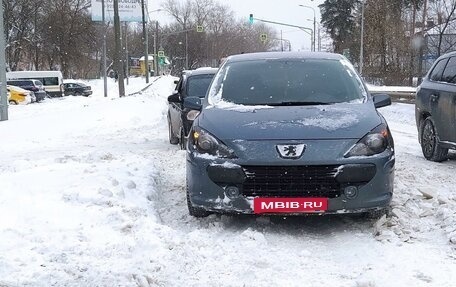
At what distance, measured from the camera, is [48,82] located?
145ft

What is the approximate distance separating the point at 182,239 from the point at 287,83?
2.12m

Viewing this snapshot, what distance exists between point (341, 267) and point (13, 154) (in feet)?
23.9

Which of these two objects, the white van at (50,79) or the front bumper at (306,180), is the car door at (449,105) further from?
the white van at (50,79)

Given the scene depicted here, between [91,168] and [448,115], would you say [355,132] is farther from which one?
[448,115]

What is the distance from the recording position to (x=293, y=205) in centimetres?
462

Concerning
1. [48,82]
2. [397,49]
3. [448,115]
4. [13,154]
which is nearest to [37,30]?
[48,82]

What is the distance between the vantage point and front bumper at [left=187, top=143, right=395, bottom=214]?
15.1 feet

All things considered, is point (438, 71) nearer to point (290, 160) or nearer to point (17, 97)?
point (290, 160)

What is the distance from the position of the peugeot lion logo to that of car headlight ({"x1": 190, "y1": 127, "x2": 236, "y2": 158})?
0.39 metres

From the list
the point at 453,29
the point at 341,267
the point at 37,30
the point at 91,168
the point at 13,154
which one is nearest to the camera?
the point at 341,267

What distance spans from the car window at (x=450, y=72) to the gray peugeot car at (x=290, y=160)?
359cm

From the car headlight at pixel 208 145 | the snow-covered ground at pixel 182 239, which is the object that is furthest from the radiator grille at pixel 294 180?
the snow-covered ground at pixel 182 239

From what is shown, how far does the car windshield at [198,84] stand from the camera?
10957 millimetres

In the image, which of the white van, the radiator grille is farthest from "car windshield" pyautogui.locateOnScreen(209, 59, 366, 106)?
the white van
